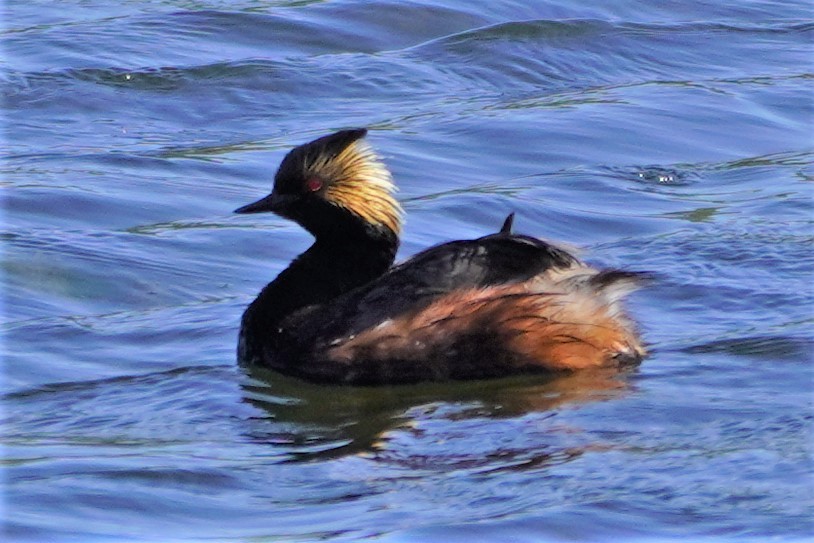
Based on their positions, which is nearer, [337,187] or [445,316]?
[445,316]

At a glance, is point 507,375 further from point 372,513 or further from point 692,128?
point 692,128

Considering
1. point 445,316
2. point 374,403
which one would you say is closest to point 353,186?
point 445,316

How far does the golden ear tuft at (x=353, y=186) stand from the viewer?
8.09 meters

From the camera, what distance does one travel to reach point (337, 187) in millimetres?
8102

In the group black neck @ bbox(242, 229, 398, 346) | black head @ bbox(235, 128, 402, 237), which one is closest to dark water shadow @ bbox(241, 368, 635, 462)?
black neck @ bbox(242, 229, 398, 346)

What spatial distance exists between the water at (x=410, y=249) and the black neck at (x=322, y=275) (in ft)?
0.88

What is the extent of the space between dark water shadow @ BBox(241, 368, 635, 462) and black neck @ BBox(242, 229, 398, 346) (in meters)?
0.24

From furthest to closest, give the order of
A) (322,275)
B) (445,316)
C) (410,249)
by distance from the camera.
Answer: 1. (410,249)
2. (322,275)
3. (445,316)

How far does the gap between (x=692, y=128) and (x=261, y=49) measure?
3.11 metres

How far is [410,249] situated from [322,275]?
1.59 meters

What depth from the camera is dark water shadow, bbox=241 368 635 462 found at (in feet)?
22.9

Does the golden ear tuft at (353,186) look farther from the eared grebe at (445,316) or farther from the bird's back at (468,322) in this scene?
the bird's back at (468,322)

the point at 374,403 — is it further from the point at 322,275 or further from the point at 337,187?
the point at 337,187

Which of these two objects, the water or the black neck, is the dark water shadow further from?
the black neck
